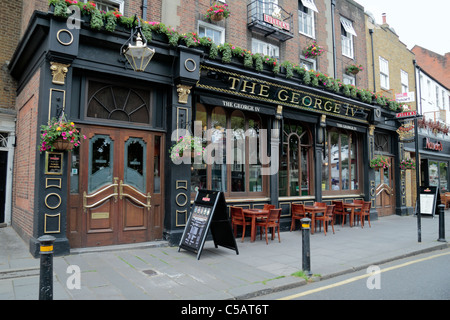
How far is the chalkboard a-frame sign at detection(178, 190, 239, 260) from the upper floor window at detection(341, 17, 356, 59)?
37.0 feet

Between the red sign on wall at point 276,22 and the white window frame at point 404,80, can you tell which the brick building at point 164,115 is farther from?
the white window frame at point 404,80

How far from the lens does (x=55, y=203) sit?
21.8 feet

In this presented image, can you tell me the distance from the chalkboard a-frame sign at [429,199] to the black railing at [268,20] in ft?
31.6

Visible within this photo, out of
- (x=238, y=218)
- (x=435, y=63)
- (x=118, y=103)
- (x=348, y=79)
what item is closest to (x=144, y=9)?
(x=118, y=103)

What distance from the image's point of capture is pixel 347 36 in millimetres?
15430

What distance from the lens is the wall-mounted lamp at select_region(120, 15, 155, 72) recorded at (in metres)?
6.90

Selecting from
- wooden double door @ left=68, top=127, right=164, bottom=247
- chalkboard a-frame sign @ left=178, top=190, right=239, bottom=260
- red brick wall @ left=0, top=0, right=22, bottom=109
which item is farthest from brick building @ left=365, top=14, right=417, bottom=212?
red brick wall @ left=0, top=0, right=22, bottom=109

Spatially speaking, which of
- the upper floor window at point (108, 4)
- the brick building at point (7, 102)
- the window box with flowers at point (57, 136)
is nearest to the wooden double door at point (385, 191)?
the upper floor window at point (108, 4)

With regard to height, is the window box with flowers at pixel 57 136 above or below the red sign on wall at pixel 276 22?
below

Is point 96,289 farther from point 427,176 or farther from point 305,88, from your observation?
point 427,176

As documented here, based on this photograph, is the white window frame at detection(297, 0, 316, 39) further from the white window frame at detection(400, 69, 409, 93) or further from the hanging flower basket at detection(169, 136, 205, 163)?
the hanging flower basket at detection(169, 136, 205, 163)

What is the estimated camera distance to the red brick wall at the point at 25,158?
24.2 feet

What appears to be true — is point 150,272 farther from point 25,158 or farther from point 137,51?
point 25,158
